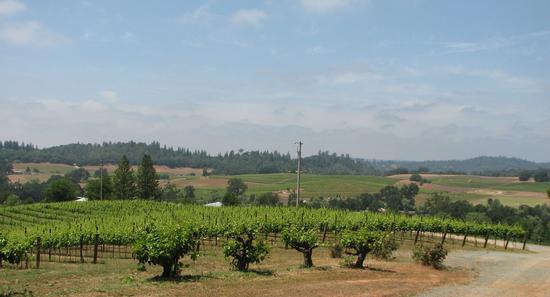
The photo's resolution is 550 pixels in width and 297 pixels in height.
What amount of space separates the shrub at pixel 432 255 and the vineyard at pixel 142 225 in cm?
420

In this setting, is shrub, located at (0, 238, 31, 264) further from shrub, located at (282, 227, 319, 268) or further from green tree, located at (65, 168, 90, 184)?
green tree, located at (65, 168, 90, 184)

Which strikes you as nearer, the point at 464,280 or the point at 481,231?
the point at 464,280

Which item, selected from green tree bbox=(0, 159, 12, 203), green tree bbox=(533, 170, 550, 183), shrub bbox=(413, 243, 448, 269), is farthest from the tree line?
green tree bbox=(533, 170, 550, 183)

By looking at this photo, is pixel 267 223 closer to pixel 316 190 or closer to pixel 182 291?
pixel 182 291

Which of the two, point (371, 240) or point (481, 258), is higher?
point (371, 240)

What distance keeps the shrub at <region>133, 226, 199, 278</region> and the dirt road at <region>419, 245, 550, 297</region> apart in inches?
352

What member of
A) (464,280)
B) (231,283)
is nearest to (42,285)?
(231,283)

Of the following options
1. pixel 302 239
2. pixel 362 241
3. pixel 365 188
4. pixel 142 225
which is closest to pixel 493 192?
pixel 365 188

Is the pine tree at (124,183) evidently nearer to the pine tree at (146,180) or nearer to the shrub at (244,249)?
the pine tree at (146,180)

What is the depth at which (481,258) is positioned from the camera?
109 feet

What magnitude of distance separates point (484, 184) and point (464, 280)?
518 feet

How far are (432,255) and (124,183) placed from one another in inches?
3002

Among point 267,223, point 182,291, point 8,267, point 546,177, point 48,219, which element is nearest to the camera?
point 182,291

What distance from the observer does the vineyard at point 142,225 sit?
28.9 m
